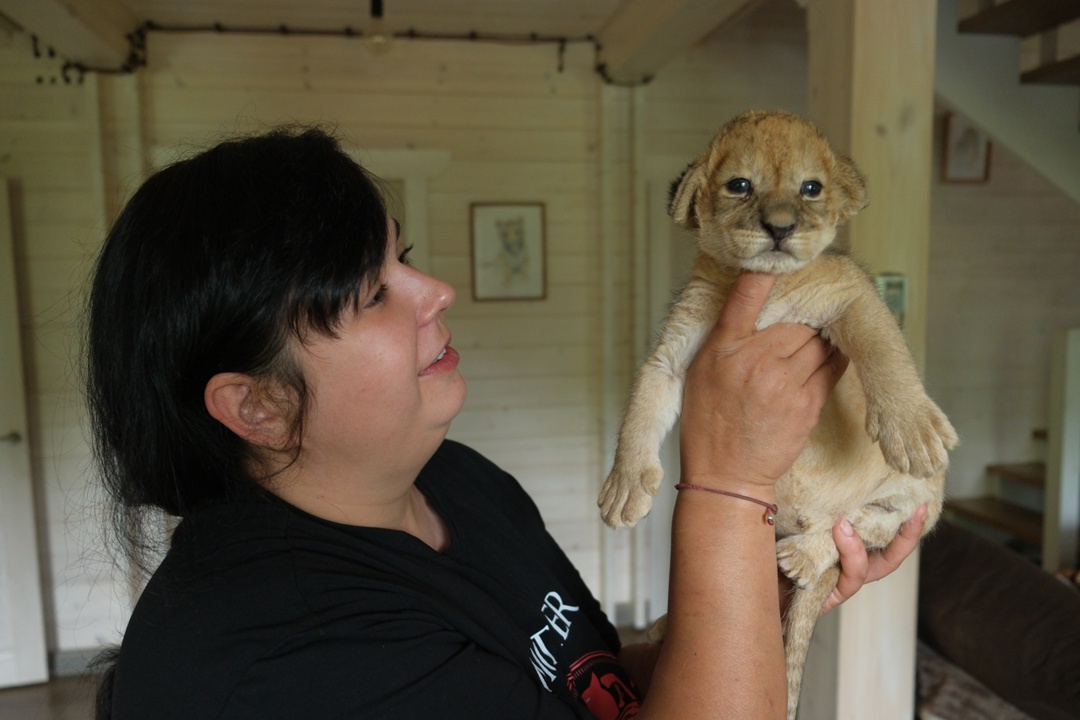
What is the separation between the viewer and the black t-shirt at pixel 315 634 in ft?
2.57

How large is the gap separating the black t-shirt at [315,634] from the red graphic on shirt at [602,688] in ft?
0.19

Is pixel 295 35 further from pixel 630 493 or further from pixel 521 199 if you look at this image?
pixel 630 493

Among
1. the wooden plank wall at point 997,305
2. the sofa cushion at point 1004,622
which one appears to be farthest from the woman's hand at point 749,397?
the wooden plank wall at point 997,305

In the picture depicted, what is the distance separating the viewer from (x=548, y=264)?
415 centimetres

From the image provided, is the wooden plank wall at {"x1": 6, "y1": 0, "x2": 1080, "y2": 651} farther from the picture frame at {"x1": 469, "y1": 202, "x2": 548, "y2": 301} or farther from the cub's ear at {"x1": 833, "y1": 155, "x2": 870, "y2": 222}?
the cub's ear at {"x1": 833, "y1": 155, "x2": 870, "y2": 222}

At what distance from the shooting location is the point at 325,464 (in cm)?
102

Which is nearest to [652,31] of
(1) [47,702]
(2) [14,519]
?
(2) [14,519]

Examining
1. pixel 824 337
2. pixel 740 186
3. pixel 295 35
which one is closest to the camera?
pixel 740 186

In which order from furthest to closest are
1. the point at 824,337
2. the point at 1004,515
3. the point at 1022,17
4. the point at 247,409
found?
the point at 1004,515, the point at 1022,17, the point at 824,337, the point at 247,409

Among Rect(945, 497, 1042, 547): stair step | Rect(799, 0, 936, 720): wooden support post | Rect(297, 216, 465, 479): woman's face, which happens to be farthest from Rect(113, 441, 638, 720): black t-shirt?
Rect(945, 497, 1042, 547): stair step

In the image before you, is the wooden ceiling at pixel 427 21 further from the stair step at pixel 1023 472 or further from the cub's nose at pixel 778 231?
the stair step at pixel 1023 472

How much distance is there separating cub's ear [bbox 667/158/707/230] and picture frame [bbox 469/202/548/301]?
2.94 meters

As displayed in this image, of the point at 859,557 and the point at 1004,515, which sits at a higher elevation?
the point at 859,557

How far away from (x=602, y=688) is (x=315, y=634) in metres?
0.54
